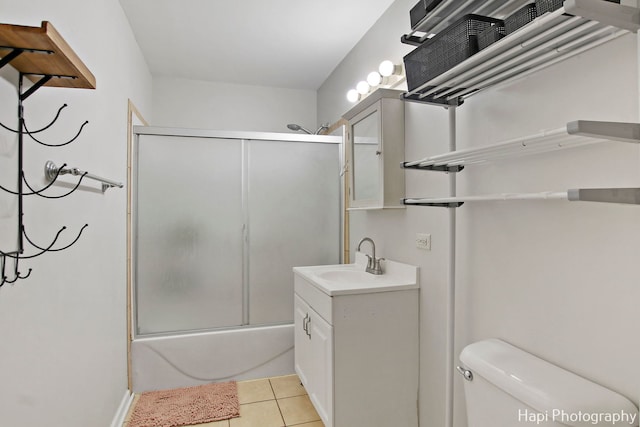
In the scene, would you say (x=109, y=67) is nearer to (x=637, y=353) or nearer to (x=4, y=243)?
(x=4, y=243)

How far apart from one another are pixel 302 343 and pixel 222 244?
99 centimetres

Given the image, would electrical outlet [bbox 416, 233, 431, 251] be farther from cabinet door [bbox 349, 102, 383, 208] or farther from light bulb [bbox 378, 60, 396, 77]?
light bulb [bbox 378, 60, 396, 77]

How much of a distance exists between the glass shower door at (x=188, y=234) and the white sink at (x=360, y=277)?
747mm

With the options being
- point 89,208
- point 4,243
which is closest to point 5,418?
point 4,243

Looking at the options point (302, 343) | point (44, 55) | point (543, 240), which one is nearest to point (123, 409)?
point (302, 343)

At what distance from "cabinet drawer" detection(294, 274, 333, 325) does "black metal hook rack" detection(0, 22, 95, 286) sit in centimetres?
118

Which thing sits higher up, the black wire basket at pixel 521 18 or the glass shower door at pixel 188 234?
the black wire basket at pixel 521 18

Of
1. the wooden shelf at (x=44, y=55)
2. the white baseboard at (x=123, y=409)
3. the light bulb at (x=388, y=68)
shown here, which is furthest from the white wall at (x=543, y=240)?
the white baseboard at (x=123, y=409)

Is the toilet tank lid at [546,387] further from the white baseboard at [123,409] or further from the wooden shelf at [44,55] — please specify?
the white baseboard at [123,409]

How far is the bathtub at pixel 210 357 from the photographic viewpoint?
2523 millimetres

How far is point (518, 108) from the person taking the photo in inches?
51.1

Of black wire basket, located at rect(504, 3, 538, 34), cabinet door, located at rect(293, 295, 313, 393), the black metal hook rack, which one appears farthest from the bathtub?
black wire basket, located at rect(504, 3, 538, 34)

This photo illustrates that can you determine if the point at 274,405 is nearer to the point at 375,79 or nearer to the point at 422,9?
the point at 375,79

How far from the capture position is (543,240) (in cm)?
120
